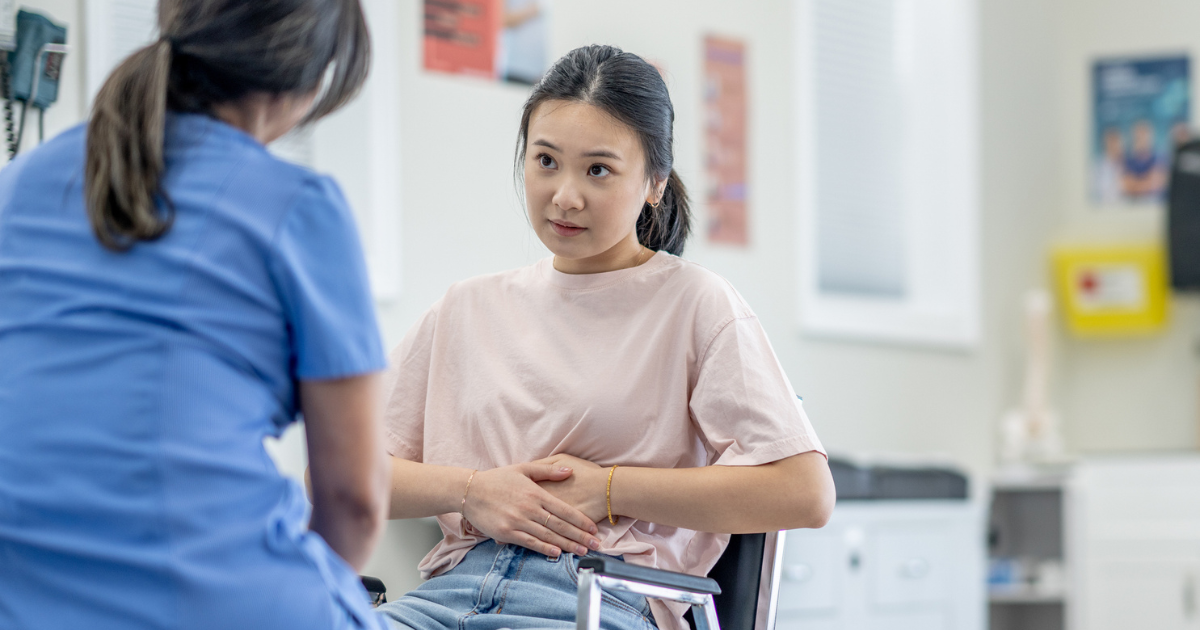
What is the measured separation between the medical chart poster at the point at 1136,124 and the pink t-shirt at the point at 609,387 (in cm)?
412

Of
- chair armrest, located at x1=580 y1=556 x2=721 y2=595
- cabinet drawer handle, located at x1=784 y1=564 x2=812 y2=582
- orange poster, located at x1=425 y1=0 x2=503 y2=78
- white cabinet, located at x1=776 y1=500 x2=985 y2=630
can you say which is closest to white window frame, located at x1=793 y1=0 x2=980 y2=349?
white cabinet, located at x1=776 y1=500 x2=985 y2=630

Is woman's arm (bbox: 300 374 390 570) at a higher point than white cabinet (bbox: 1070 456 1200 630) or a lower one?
higher

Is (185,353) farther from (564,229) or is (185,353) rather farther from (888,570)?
(888,570)

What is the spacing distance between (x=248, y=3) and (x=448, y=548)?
2.54ft

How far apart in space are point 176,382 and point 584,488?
2.07 ft

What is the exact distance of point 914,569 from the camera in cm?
341

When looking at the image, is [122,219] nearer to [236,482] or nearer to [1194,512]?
[236,482]

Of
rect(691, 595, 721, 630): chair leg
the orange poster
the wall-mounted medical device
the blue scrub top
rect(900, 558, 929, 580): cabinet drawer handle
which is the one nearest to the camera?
the blue scrub top

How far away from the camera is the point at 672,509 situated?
1.40 metres

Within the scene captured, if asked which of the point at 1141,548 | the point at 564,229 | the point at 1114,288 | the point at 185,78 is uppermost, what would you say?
the point at 185,78

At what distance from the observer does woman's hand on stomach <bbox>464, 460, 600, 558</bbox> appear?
1402 mm

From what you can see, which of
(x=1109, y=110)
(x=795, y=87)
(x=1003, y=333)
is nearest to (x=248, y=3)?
(x=795, y=87)

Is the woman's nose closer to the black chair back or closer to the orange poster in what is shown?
the black chair back

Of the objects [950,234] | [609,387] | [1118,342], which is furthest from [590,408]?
[1118,342]
